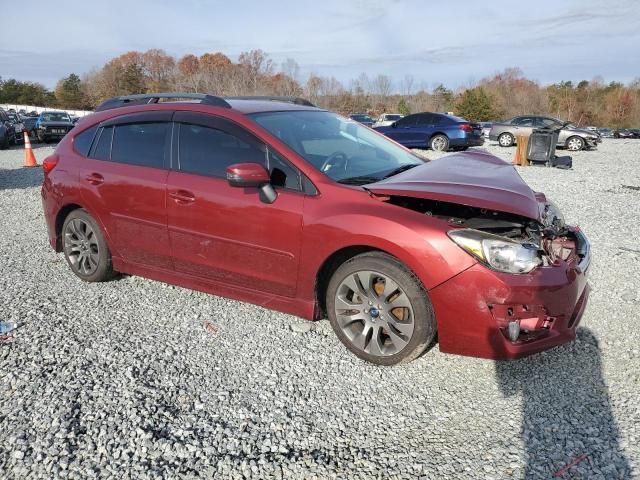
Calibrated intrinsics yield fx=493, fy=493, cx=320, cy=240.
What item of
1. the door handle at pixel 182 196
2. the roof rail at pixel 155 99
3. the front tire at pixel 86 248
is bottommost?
the front tire at pixel 86 248

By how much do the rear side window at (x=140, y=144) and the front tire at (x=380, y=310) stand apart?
6.27ft

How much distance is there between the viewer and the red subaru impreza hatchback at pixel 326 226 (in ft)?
9.54

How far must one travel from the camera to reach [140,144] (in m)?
4.25

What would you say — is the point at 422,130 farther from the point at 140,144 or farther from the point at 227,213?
the point at 227,213

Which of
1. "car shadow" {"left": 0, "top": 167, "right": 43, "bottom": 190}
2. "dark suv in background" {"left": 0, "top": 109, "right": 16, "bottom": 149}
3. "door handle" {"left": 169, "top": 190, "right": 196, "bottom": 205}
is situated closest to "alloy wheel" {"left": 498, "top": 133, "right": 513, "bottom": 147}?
"car shadow" {"left": 0, "top": 167, "right": 43, "bottom": 190}

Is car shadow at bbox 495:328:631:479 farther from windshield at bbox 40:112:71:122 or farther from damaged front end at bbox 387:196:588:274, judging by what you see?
windshield at bbox 40:112:71:122

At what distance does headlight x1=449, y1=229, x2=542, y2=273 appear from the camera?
9.36 feet

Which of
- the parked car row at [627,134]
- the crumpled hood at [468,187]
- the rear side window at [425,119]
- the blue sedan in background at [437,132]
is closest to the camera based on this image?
the crumpled hood at [468,187]

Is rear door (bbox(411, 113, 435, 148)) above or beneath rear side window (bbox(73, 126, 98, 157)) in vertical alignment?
beneath

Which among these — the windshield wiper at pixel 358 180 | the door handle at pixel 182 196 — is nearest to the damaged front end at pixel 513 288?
the windshield wiper at pixel 358 180

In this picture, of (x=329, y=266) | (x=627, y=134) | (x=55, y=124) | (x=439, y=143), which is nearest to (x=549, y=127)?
Answer: (x=439, y=143)

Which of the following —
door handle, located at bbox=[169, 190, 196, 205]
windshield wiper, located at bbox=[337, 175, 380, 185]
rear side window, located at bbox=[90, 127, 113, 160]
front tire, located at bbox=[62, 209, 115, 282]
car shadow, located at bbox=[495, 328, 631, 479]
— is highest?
rear side window, located at bbox=[90, 127, 113, 160]

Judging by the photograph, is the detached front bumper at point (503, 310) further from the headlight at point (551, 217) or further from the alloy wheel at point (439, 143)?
the alloy wheel at point (439, 143)

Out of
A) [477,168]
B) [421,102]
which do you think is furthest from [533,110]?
[477,168]
